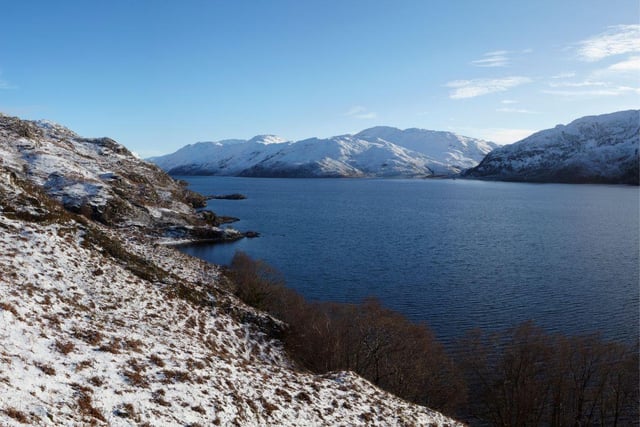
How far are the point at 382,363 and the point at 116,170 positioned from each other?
108746 millimetres

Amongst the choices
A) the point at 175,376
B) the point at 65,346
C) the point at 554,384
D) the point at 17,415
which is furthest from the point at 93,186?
the point at 554,384

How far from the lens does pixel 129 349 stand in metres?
21.2

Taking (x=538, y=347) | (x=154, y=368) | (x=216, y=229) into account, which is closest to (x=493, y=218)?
(x=216, y=229)

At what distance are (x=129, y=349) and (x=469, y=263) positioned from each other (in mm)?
61247

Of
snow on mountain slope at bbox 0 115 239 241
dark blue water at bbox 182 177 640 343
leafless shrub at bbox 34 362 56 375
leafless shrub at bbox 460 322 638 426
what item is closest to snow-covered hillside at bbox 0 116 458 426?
leafless shrub at bbox 34 362 56 375

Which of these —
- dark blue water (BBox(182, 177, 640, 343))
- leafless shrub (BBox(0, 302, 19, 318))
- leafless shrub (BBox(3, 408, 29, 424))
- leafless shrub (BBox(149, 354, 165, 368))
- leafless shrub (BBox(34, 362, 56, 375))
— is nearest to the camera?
leafless shrub (BBox(3, 408, 29, 424))

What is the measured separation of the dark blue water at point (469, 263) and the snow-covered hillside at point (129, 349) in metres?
22.3

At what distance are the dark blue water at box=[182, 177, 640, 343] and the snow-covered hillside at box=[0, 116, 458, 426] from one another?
22.3 m

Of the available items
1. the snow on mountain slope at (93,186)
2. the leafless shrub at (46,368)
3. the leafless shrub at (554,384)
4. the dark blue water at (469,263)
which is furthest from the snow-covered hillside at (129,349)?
the snow on mountain slope at (93,186)

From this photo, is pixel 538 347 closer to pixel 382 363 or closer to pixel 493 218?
pixel 382 363

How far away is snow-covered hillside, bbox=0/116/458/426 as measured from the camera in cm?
1598

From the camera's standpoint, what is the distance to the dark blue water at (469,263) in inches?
1959

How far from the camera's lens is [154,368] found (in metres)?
19.9

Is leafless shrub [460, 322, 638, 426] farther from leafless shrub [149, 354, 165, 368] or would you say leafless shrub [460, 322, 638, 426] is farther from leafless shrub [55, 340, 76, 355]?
leafless shrub [55, 340, 76, 355]
